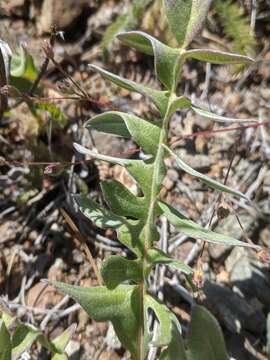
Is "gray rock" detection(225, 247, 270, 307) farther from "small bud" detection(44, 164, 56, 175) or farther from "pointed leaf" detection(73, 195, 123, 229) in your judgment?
"small bud" detection(44, 164, 56, 175)

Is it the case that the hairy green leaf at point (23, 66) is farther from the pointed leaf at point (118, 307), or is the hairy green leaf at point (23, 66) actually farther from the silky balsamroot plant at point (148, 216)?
the pointed leaf at point (118, 307)

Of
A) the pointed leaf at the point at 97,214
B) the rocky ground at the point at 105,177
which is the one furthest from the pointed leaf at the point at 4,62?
the pointed leaf at the point at 97,214

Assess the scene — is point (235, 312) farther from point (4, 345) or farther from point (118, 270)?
point (4, 345)

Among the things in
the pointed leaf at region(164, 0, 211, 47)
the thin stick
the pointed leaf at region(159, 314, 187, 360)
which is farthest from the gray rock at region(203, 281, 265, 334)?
the pointed leaf at region(164, 0, 211, 47)

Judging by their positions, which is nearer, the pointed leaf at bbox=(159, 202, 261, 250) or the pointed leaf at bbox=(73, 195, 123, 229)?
the pointed leaf at bbox=(159, 202, 261, 250)

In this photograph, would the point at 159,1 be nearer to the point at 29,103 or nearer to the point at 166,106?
the point at 29,103

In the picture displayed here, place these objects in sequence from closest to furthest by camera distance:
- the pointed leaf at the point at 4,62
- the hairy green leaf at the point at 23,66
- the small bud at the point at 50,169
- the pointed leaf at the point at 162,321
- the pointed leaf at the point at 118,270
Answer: the pointed leaf at the point at 162,321 < the pointed leaf at the point at 118,270 < the small bud at the point at 50,169 < the pointed leaf at the point at 4,62 < the hairy green leaf at the point at 23,66
